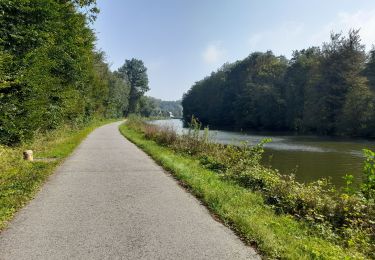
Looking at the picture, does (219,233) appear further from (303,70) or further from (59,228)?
(303,70)

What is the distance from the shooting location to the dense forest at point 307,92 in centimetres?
4831

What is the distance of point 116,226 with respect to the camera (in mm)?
6621

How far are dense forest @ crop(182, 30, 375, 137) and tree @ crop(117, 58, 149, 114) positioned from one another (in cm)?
3359

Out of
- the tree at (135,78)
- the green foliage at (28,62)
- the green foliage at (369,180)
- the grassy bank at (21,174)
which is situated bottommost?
the grassy bank at (21,174)

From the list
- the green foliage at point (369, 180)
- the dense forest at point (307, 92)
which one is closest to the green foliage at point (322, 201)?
the green foliage at point (369, 180)

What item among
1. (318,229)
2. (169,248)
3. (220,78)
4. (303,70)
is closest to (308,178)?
(318,229)

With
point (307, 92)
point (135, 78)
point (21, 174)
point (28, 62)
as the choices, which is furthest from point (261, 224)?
point (135, 78)

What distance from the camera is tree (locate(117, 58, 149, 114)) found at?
122 meters

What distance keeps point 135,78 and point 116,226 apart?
12157cm

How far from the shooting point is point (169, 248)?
18.3 feet

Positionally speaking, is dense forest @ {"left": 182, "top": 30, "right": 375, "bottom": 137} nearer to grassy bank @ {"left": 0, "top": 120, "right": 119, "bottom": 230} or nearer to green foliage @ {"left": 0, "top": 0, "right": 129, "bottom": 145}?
green foliage @ {"left": 0, "top": 0, "right": 129, "bottom": 145}

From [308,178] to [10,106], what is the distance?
12.9m

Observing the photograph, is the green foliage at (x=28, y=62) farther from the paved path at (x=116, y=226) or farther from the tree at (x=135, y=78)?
the tree at (x=135, y=78)

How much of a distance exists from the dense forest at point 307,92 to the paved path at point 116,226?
4209 cm
